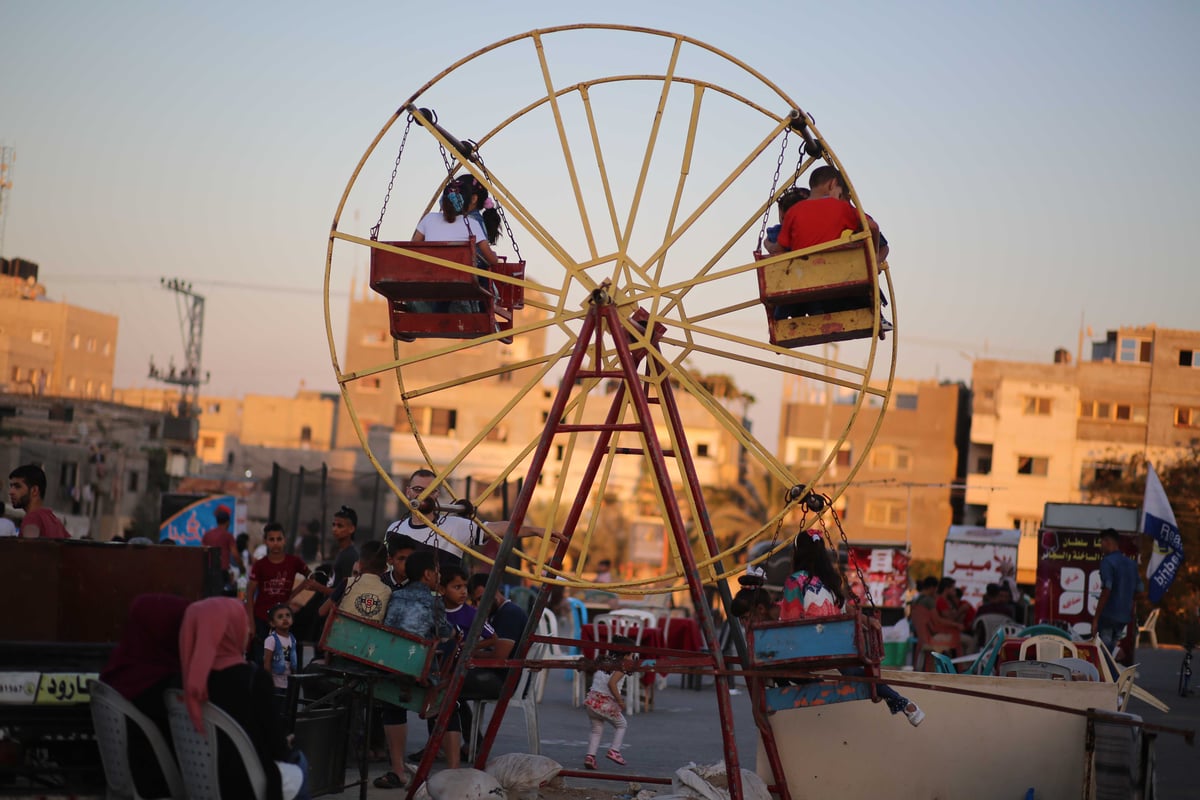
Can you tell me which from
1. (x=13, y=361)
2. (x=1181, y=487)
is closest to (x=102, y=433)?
(x=13, y=361)

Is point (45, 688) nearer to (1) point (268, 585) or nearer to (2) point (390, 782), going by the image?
(2) point (390, 782)

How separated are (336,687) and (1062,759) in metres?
4.55

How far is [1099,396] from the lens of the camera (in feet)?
220

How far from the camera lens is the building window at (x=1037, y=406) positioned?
66.7 m

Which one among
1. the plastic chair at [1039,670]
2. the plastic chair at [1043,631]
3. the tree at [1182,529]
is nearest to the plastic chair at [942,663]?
the plastic chair at [1039,670]

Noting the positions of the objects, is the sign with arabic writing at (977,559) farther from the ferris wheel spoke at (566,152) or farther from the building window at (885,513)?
the building window at (885,513)

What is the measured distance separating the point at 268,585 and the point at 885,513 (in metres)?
62.6

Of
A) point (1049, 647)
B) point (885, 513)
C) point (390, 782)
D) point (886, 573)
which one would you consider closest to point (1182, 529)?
point (886, 573)

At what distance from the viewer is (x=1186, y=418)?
217 ft

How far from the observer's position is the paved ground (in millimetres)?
10438

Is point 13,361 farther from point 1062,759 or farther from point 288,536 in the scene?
point 1062,759

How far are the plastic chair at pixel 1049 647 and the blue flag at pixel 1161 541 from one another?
747 cm

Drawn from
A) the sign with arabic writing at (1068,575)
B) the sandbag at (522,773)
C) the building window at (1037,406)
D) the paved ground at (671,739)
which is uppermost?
the building window at (1037,406)

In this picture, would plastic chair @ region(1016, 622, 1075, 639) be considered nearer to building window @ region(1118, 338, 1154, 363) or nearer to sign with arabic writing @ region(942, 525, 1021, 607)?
sign with arabic writing @ region(942, 525, 1021, 607)
